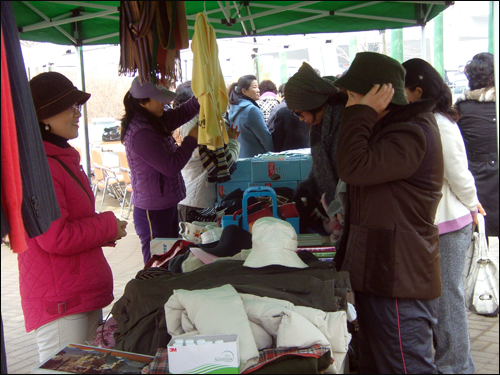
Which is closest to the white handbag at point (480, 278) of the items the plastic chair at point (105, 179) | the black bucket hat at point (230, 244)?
the black bucket hat at point (230, 244)

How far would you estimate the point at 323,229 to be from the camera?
3.03 meters

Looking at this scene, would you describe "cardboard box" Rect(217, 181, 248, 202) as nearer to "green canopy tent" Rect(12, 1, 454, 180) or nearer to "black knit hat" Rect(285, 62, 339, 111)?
"black knit hat" Rect(285, 62, 339, 111)

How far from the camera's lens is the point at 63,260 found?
80.8 inches

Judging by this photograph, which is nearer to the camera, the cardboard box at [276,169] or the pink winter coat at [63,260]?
the pink winter coat at [63,260]

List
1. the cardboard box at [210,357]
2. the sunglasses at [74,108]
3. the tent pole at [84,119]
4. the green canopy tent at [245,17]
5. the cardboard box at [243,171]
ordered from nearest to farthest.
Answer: the cardboard box at [210,357] → the sunglasses at [74,108] → the cardboard box at [243,171] → the green canopy tent at [245,17] → the tent pole at [84,119]

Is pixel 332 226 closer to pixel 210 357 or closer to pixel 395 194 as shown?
pixel 395 194

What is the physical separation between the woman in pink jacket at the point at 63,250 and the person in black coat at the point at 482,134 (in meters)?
2.94

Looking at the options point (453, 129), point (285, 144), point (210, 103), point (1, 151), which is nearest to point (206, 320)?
point (1, 151)

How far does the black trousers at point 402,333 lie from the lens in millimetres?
1971

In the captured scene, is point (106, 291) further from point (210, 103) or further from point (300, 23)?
point (300, 23)

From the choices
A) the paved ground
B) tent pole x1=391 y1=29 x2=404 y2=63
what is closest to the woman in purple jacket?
the paved ground

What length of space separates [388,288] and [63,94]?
1543 millimetres

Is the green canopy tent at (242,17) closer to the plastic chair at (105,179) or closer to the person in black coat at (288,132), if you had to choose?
the person in black coat at (288,132)

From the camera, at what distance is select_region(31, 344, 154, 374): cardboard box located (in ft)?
4.84
